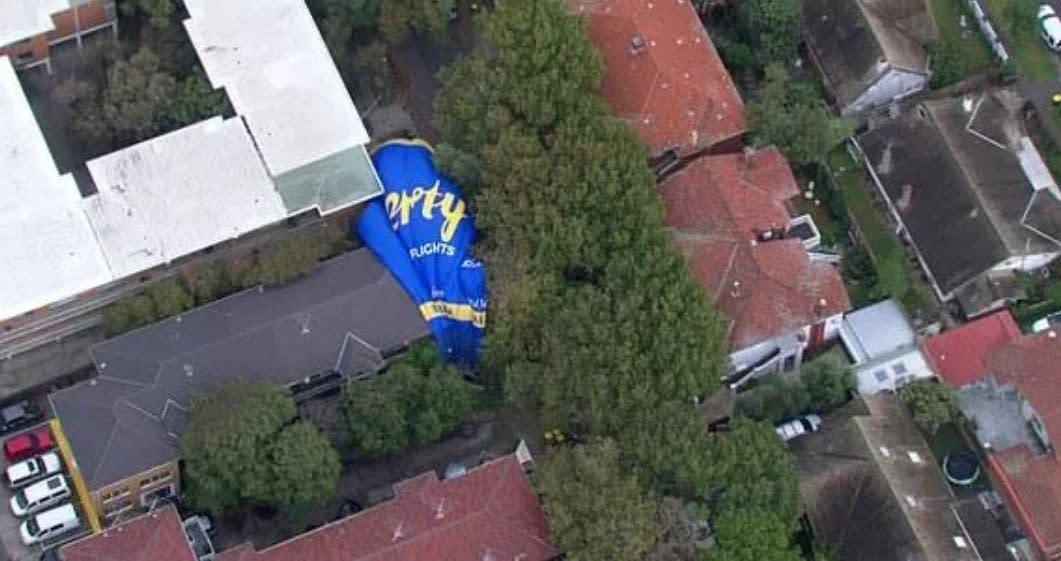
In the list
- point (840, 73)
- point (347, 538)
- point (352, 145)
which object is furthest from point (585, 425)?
point (840, 73)

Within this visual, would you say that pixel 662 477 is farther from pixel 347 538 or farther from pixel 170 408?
pixel 170 408

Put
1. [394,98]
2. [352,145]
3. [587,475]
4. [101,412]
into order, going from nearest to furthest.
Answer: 1. [587,475]
2. [101,412]
3. [352,145]
4. [394,98]

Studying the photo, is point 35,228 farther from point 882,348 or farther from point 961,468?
point 961,468

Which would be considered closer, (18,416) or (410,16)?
(18,416)

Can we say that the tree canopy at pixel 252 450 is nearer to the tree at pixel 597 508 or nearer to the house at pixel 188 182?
the house at pixel 188 182

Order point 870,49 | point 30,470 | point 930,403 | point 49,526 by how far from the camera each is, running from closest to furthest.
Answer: point 49,526
point 930,403
point 30,470
point 870,49

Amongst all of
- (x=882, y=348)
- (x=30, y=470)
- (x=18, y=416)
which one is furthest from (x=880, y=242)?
(x=18, y=416)
